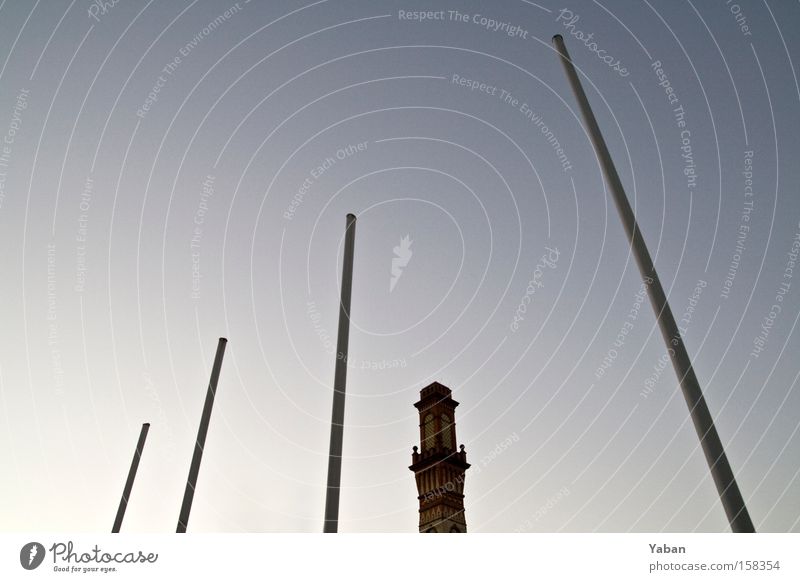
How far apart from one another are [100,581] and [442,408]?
77.4m

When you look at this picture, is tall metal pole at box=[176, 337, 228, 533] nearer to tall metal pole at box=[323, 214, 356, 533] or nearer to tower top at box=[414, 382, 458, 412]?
tall metal pole at box=[323, 214, 356, 533]

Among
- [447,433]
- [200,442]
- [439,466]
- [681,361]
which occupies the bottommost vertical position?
[681,361]

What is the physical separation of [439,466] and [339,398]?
7008 centimetres

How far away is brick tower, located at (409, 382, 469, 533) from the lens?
239 ft

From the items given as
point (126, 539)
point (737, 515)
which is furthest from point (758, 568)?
point (126, 539)

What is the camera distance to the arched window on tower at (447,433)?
255ft

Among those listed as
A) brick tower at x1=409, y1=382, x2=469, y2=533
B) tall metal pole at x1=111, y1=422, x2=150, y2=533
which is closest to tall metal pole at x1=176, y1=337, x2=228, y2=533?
tall metal pole at x1=111, y1=422, x2=150, y2=533

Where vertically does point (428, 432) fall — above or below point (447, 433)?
above

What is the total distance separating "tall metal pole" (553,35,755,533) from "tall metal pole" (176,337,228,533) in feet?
46.1

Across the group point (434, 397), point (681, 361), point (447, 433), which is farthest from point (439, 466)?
point (681, 361)

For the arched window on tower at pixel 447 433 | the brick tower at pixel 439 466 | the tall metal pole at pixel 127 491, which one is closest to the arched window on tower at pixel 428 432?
the brick tower at pixel 439 466

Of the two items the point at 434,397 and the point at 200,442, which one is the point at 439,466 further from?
the point at 200,442

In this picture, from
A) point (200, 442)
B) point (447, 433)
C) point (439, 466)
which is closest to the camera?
point (200, 442)

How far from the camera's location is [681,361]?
800cm
